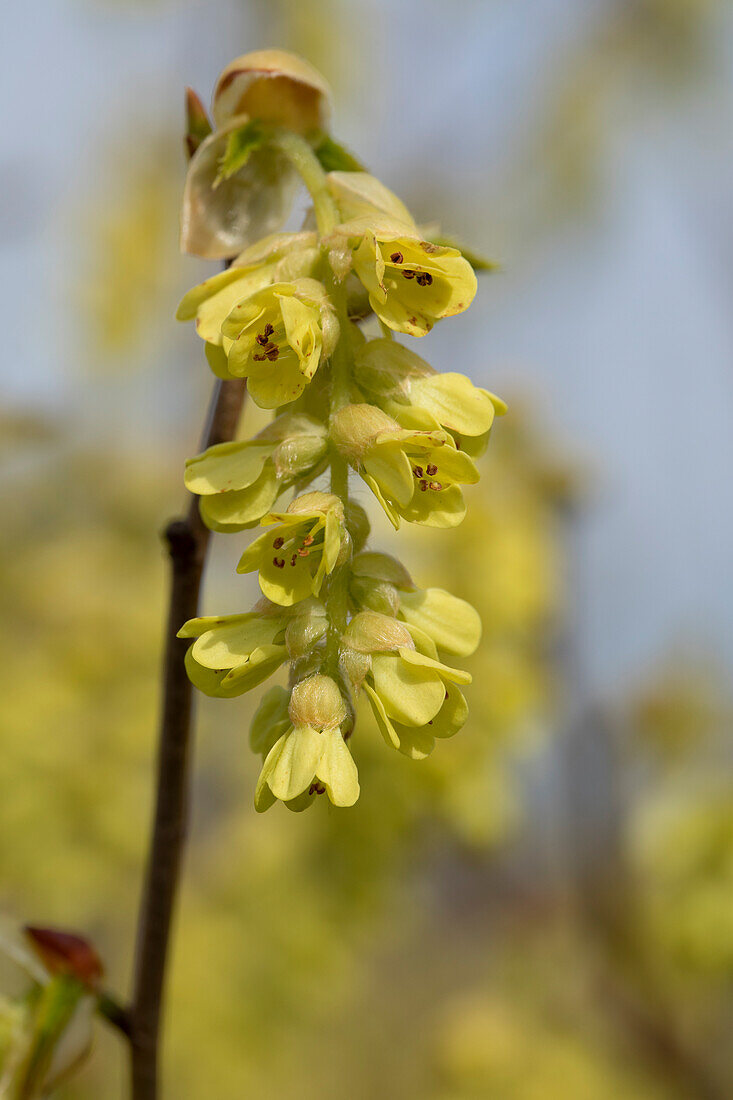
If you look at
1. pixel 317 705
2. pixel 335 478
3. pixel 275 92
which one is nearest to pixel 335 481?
pixel 335 478

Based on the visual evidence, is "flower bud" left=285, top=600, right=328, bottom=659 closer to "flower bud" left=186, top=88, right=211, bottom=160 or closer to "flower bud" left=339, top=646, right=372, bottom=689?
"flower bud" left=339, top=646, right=372, bottom=689

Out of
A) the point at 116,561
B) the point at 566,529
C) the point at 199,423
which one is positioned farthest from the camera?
the point at 199,423

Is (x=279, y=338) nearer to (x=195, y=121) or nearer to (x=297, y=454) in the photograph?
(x=297, y=454)

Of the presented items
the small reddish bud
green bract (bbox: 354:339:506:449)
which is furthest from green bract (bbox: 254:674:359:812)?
the small reddish bud

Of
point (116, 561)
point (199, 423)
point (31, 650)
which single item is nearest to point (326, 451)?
point (31, 650)

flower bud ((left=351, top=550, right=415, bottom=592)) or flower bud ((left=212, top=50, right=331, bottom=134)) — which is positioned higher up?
flower bud ((left=212, top=50, right=331, bottom=134))

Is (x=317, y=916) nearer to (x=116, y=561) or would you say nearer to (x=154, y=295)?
(x=116, y=561)
